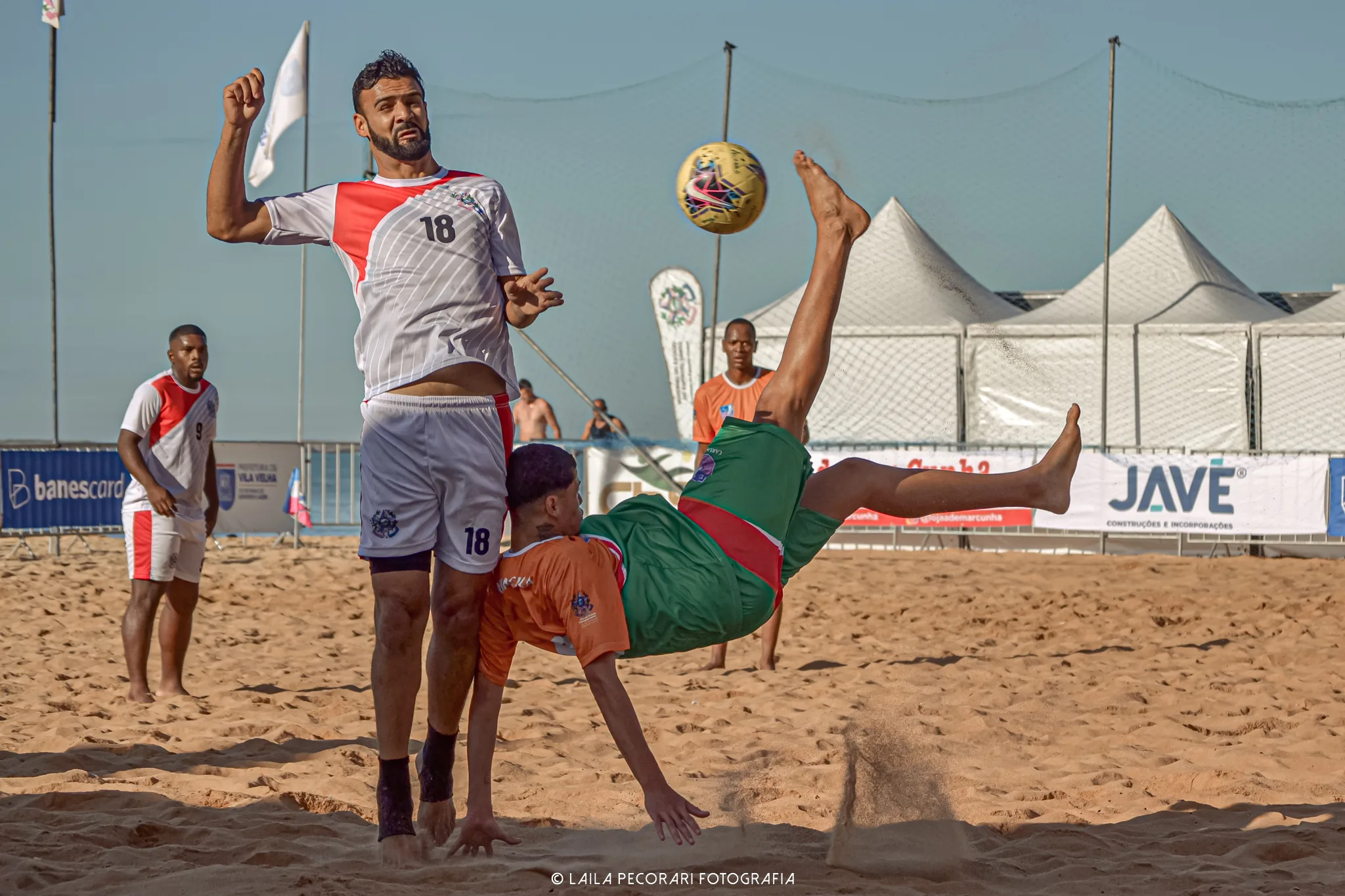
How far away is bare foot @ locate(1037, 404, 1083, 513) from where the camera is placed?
379 centimetres

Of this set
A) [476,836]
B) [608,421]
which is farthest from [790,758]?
[608,421]

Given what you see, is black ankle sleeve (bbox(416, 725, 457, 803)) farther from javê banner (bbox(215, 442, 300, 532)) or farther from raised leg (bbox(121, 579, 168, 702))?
javê banner (bbox(215, 442, 300, 532))

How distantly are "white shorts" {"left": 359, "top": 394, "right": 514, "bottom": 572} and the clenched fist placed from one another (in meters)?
0.82

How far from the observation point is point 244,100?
3.29 meters

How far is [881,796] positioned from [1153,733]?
188cm

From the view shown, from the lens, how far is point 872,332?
14812mm

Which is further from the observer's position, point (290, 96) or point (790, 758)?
Result: point (290, 96)

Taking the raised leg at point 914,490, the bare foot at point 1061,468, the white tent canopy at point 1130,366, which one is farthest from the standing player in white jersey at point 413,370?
the white tent canopy at point 1130,366

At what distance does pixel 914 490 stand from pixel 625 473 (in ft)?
30.9

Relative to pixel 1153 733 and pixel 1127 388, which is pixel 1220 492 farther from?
pixel 1153 733

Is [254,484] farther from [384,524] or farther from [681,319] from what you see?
[384,524]

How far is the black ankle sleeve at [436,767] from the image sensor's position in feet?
11.2

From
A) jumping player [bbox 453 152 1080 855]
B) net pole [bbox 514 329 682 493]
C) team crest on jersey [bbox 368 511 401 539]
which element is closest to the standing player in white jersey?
team crest on jersey [bbox 368 511 401 539]

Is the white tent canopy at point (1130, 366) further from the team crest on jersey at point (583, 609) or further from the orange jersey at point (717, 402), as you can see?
the team crest on jersey at point (583, 609)
